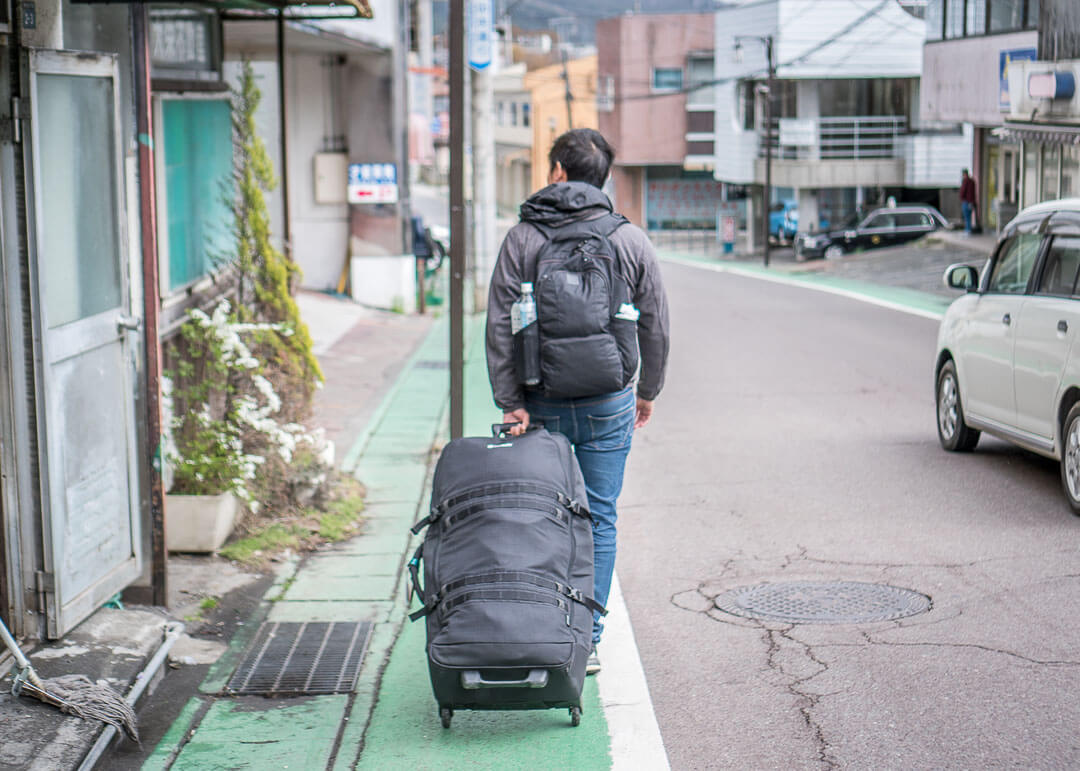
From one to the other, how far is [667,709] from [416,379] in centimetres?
1004

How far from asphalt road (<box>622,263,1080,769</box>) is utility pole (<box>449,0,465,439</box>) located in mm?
1276

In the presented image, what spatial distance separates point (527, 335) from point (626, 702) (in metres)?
1.41

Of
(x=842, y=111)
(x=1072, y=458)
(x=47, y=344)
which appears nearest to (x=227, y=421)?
(x=47, y=344)

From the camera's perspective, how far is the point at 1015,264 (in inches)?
358

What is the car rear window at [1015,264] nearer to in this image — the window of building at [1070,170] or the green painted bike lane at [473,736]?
the green painted bike lane at [473,736]

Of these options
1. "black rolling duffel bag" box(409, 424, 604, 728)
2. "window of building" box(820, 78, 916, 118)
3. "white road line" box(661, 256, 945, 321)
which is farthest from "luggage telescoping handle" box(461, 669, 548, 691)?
"window of building" box(820, 78, 916, 118)

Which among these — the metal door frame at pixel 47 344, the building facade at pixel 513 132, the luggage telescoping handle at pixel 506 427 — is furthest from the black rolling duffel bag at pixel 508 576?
the building facade at pixel 513 132

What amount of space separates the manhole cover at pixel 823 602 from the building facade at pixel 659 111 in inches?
2001

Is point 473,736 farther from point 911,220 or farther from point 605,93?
point 605,93

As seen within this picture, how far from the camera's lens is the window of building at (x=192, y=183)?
9.37 meters

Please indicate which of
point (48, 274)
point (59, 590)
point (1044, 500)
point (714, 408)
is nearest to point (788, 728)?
point (59, 590)

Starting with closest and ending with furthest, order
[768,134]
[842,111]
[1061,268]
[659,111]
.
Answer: [1061,268]
[768,134]
[842,111]
[659,111]

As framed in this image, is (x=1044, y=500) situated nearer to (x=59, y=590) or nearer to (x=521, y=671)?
(x=521, y=671)

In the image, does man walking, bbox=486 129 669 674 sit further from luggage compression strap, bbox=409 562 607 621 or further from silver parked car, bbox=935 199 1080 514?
silver parked car, bbox=935 199 1080 514
